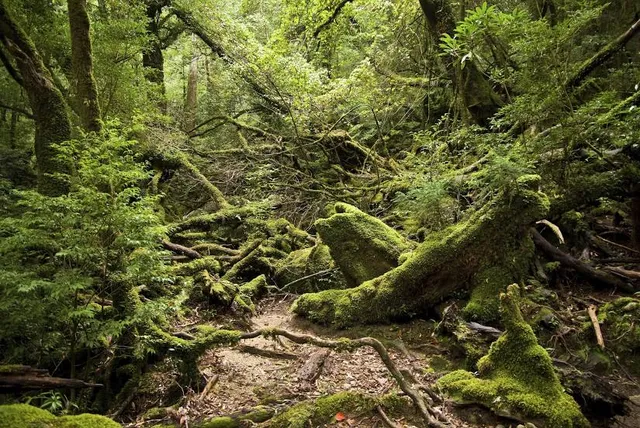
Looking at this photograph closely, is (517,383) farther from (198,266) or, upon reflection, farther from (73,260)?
(198,266)

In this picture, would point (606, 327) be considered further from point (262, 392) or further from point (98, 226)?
point (98, 226)

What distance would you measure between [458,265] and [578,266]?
2.09 meters

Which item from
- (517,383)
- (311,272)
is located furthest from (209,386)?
(311,272)

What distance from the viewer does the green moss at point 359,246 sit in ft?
23.6

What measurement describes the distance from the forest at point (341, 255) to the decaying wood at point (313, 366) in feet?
0.08

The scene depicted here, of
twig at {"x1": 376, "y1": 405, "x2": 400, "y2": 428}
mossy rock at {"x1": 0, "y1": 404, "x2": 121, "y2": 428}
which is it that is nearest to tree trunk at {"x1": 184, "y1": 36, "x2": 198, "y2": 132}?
mossy rock at {"x1": 0, "y1": 404, "x2": 121, "y2": 428}

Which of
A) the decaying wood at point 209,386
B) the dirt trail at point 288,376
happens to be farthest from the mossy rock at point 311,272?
the decaying wood at point 209,386

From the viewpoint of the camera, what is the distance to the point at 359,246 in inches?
287

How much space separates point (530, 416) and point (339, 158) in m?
10.4

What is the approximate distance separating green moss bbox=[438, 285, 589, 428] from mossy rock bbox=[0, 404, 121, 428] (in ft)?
10.6

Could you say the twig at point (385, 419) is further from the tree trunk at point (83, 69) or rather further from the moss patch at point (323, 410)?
the tree trunk at point (83, 69)

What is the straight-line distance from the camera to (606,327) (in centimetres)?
508

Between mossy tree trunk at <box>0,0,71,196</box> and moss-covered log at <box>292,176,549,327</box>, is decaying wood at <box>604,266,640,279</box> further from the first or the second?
mossy tree trunk at <box>0,0,71,196</box>

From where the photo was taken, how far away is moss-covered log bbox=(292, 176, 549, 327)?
5.68 m
